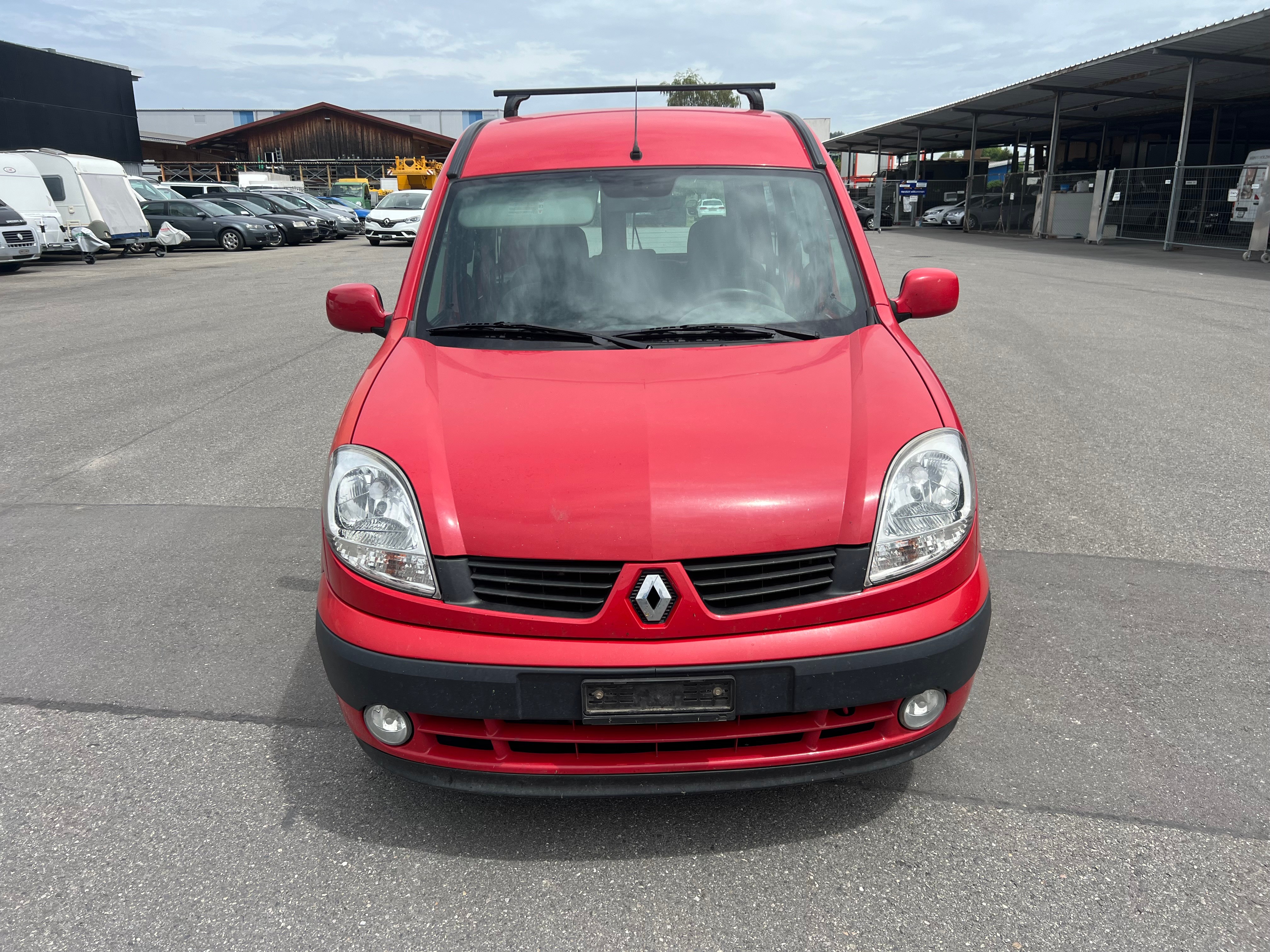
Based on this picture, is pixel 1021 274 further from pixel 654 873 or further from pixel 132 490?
pixel 654 873

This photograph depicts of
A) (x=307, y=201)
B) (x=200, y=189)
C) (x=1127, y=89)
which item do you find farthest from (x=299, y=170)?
(x=1127, y=89)

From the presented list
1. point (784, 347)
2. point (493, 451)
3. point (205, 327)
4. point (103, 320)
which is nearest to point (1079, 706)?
point (784, 347)

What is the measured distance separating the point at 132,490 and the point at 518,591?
13.7ft

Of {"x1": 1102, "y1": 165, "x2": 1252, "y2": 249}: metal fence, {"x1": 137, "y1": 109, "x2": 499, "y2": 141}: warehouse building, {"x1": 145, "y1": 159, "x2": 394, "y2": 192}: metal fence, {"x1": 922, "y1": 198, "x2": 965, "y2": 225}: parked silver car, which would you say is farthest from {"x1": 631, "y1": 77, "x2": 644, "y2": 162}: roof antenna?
{"x1": 137, "y1": 109, "x2": 499, "y2": 141}: warehouse building

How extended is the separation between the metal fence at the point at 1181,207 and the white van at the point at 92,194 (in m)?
26.0

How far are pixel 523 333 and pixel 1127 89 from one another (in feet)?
106

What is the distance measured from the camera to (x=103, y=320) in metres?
12.5

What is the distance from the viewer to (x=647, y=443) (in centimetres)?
239

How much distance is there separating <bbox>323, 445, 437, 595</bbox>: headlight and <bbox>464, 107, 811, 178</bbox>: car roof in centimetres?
153

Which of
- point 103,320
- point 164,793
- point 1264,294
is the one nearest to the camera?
point 164,793

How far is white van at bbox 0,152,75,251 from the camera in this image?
68.0 ft

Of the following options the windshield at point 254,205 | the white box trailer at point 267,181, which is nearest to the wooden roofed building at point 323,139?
the white box trailer at point 267,181

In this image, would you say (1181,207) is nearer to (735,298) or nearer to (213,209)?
(735,298)

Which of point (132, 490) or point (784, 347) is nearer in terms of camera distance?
point (784, 347)
